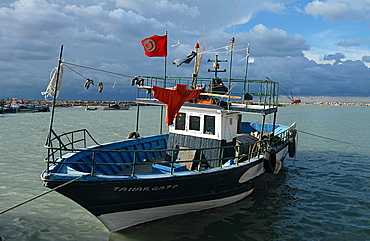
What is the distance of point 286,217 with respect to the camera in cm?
1019

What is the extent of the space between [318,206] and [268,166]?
2.48m

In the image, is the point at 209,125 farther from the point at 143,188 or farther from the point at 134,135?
the point at 134,135

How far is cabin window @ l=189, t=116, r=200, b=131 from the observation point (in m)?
11.3

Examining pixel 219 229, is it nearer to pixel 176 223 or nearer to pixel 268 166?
pixel 176 223

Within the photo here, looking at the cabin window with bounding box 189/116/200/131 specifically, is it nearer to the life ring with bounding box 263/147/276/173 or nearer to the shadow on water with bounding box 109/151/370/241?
the life ring with bounding box 263/147/276/173

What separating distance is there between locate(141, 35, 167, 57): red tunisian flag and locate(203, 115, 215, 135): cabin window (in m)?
2.95

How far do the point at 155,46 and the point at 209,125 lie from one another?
3672 millimetres

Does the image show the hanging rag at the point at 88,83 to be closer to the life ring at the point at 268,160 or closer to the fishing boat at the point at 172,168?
the fishing boat at the point at 172,168

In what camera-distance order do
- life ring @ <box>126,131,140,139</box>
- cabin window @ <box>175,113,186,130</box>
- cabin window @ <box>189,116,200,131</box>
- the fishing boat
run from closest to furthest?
the fishing boat, cabin window @ <box>189,116,200,131</box>, cabin window @ <box>175,113,186,130</box>, life ring @ <box>126,131,140,139</box>

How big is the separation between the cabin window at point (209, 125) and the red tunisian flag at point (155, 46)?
9.67ft

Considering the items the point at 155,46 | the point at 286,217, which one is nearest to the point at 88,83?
the point at 155,46

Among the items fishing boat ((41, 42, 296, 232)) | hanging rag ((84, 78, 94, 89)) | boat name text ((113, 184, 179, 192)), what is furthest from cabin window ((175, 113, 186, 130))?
hanging rag ((84, 78, 94, 89))

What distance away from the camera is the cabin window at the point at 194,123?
1126 centimetres

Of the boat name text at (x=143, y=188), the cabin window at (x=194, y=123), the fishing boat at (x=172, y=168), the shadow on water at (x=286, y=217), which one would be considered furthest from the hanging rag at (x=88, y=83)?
the shadow on water at (x=286, y=217)
